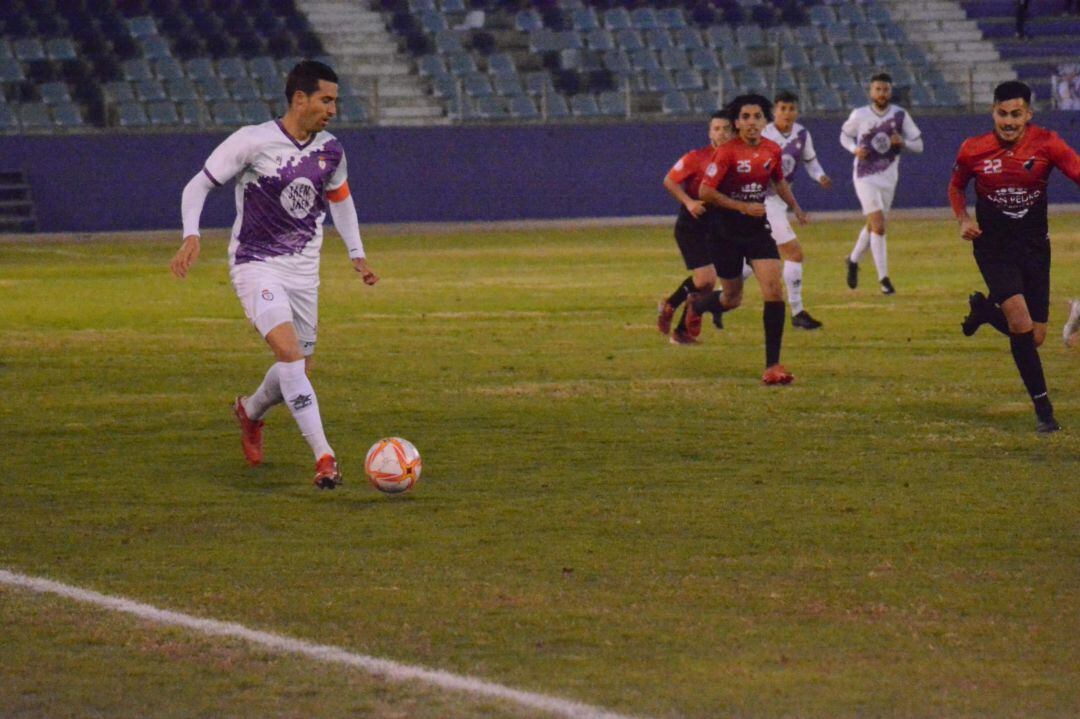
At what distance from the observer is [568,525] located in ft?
26.4

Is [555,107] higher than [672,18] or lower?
lower

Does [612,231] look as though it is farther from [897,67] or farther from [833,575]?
[833,575]

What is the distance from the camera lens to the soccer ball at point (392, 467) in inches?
344

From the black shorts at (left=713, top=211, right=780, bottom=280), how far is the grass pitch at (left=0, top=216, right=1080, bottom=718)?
2.69 ft

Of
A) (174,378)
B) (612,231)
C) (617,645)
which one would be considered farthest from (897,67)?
(617,645)

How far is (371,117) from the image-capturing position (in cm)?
3603

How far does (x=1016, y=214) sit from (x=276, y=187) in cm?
433

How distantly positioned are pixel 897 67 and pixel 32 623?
119 ft

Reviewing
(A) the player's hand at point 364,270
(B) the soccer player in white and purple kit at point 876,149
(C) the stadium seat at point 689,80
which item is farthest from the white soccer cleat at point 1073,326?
(C) the stadium seat at point 689,80

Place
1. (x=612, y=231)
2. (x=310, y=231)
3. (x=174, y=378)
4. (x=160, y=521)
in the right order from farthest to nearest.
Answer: (x=612, y=231) → (x=174, y=378) → (x=310, y=231) → (x=160, y=521)

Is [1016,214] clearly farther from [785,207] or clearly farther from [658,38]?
[658,38]

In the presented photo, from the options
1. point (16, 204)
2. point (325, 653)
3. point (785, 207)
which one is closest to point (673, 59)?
point (16, 204)

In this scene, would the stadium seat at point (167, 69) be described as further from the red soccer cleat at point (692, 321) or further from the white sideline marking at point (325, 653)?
the white sideline marking at point (325, 653)

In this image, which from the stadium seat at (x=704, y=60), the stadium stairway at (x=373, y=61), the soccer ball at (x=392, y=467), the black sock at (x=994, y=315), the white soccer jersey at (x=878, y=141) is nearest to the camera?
the soccer ball at (x=392, y=467)
